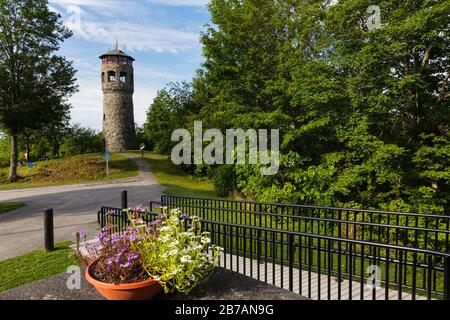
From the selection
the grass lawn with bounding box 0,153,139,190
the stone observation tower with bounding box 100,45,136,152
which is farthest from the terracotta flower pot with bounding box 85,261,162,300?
the stone observation tower with bounding box 100,45,136,152

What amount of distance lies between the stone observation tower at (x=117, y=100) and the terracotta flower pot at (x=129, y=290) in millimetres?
42026

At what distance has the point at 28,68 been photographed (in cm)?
2420

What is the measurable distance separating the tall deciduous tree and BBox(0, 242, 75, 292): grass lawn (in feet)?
70.3

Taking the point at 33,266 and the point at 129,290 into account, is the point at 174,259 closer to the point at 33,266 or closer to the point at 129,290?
the point at 129,290

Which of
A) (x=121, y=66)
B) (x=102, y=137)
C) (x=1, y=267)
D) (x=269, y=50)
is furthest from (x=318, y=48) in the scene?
(x=102, y=137)

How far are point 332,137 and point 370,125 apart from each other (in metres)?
1.77

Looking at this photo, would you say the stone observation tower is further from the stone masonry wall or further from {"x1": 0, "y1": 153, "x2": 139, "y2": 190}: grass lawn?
{"x1": 0, "y1": 153, "x2": 139, "y2": 190}: grass lawn

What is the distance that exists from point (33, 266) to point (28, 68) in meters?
24.1

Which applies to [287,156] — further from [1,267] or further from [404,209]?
[1,267]

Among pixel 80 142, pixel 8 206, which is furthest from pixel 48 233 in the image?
pixel 80 142

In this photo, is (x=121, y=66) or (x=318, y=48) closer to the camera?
(x=318, y=48)

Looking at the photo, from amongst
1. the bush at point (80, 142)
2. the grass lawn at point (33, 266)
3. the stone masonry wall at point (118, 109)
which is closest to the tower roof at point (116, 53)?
the stone masonry wall at point (118, 109)

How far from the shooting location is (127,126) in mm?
43531

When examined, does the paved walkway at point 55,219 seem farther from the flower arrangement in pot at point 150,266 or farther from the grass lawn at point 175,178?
the flower arrangement in pot at point 150,266
